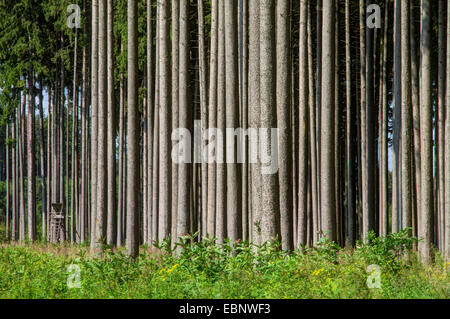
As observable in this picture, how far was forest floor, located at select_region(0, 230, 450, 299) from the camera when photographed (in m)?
7.21

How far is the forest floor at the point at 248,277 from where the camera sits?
23.7 ft

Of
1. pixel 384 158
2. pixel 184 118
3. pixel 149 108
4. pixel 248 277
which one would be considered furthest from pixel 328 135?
pixel 149 108

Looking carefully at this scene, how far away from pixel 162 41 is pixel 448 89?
6407mm

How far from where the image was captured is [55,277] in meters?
9.44

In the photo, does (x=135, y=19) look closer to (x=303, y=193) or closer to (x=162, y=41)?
(x=162, y=41)

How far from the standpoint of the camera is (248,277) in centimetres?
789

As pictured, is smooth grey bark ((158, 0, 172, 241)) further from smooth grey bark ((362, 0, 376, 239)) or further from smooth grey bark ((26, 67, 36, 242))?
smooth grey bark ((26, 67, 36, 242))

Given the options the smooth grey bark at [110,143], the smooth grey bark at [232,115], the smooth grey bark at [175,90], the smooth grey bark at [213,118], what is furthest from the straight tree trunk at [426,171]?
the smooth grey bark at [110,143]

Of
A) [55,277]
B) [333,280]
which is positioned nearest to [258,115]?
[333,280]

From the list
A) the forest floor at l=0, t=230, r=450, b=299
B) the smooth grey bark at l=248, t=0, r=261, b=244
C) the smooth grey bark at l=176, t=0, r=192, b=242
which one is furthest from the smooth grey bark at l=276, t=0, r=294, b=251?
the smooth grey bark at l=176, t=0, r=192, b=242

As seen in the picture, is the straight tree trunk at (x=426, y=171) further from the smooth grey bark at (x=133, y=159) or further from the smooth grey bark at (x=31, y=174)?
the smooth grey bark at (x=31, y=174)

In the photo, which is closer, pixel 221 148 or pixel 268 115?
pixel 268 115

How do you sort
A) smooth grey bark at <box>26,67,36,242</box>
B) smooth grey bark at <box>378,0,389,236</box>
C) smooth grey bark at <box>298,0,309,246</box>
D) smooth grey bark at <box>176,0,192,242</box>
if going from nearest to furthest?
1. smooth grey bark at <box>176,0,192,242</box>
2. smooth grey bark at <box>298,0,309,246</box>
3. smooth grey bark at <box>378,0,389,236</box>
4. smooth grey bark at <box>26,67,36,242</box>

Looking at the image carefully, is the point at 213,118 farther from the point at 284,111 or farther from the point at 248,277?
the point at 248,277
